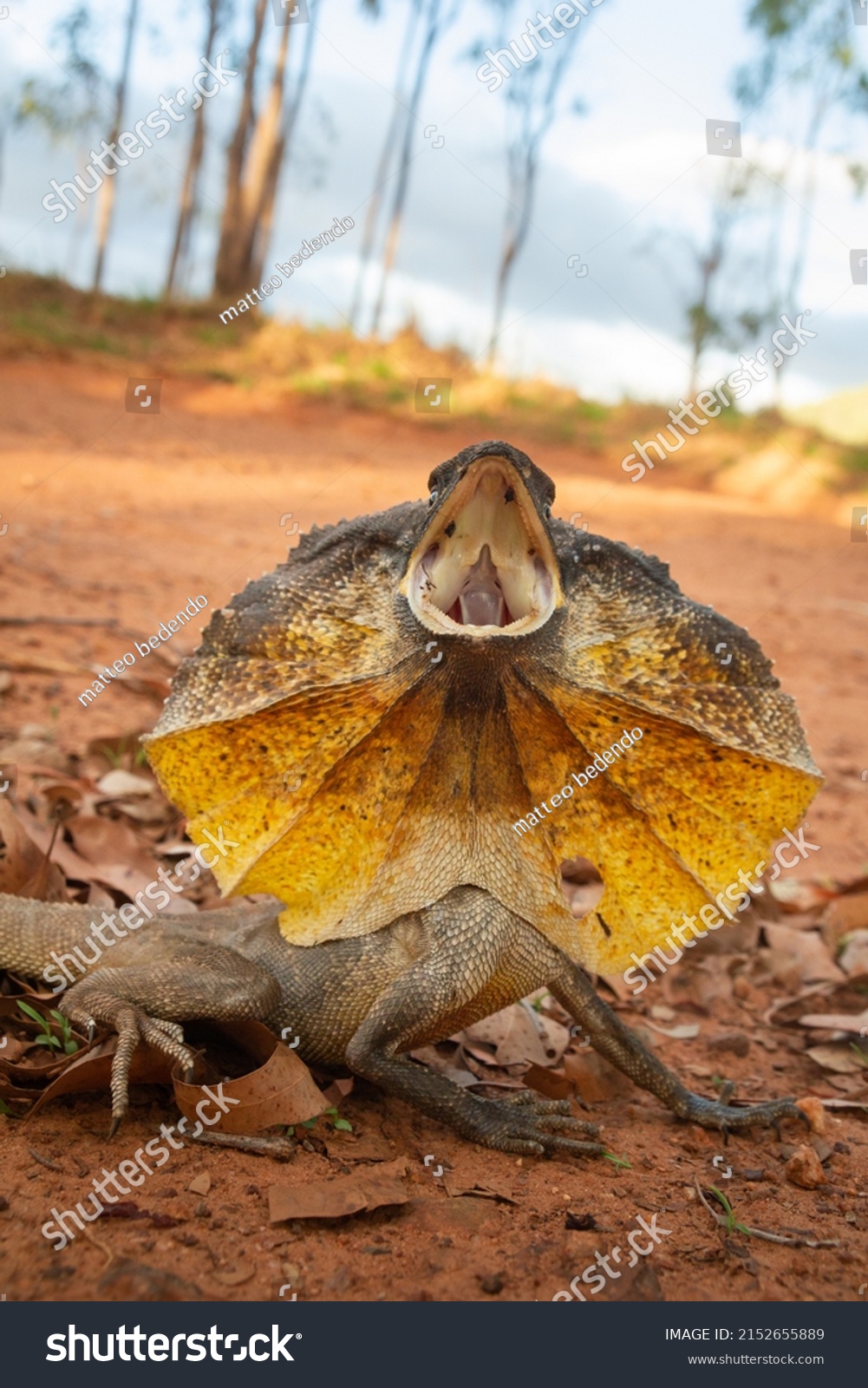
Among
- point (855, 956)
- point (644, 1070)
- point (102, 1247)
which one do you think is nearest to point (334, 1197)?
point (102, 1247)

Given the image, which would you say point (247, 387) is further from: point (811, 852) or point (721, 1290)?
point (721, 1290)

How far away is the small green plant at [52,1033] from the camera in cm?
246

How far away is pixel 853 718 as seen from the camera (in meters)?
6.18

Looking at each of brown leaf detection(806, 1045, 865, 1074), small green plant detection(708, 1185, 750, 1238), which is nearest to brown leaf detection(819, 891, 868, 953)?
brown leaf detection(806, 1045, 865, 1074)

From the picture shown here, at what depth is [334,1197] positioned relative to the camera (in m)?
2.01

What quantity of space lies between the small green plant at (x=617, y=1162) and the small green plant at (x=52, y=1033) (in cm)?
120

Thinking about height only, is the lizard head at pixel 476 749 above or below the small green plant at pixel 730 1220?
above

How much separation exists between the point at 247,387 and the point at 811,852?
13.9 m

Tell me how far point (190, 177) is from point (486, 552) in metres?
20.2

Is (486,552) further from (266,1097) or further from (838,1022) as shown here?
(838,1022)

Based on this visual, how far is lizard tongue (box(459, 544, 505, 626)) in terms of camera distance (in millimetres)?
2291

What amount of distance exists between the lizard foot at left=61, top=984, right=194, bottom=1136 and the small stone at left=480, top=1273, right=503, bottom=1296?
2.52ft

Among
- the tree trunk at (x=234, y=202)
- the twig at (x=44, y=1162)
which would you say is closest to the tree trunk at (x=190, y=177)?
the tree trunk at (x=234, y=202)

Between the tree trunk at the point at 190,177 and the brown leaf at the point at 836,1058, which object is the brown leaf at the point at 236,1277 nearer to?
the brown leaf at the point at 836,1058
